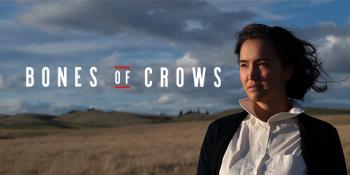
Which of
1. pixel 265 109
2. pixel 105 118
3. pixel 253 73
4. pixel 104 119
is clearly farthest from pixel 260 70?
pixel 105 118

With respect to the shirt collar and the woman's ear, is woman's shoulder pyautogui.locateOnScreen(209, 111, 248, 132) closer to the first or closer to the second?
the shirt collar

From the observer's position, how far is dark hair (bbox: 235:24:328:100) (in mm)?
2893

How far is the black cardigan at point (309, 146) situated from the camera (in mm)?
2797

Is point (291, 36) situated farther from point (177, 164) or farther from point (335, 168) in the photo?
point (177, 164)

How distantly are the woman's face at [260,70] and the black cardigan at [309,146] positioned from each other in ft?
0.60

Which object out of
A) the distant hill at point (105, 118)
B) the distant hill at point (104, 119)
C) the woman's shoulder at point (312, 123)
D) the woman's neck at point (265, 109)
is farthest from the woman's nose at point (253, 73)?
the distant hill at point (104, 119)

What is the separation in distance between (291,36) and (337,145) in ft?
1.85

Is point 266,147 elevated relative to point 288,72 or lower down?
lower down

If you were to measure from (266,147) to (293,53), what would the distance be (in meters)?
0.49

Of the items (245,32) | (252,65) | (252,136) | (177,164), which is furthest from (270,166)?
(177,164)

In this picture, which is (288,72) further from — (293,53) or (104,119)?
(104,119)

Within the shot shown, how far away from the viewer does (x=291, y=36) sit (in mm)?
2988

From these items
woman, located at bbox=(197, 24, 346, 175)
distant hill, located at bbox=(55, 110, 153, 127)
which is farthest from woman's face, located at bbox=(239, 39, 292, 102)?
distant hill, located at bbox=(55, 110, 153, 127)

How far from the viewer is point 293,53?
2.99 metres
